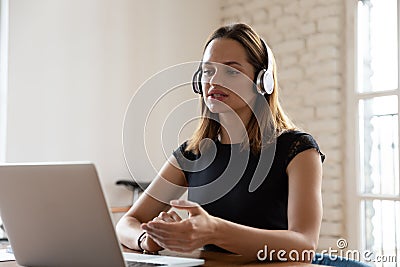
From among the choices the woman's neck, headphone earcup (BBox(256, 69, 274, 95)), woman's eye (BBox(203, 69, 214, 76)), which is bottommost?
the woman's neck

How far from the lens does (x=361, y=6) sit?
11.8 ft

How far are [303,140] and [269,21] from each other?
2.51 meters

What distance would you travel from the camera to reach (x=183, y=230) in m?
1.24

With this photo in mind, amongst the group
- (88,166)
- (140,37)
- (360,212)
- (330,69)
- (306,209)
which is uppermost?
(140,37)

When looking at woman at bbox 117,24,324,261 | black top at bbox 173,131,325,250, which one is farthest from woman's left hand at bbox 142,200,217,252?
black top at bbox 173,131,325,250

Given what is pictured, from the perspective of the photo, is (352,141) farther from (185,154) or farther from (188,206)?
(188,206)

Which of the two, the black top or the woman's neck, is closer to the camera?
the black top

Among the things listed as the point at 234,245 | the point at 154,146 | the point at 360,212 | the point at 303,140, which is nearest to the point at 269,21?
the point at 154,146

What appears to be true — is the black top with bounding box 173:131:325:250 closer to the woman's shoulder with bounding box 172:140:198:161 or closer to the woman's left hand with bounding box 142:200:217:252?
the woman's shoulder with bounding box 172:140:198:161

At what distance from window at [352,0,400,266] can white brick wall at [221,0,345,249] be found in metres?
0.11

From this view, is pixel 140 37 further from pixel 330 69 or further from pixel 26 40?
pixel 330 69

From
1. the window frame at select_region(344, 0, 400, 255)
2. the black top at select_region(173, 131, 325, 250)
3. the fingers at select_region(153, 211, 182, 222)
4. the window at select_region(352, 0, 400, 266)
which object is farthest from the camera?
the window frame at select_region(344, 0, 400, 255)

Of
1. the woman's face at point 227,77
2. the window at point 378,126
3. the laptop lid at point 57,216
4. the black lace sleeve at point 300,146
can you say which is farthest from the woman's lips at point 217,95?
the window at point 378,126

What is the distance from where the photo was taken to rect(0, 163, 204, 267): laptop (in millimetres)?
1173
